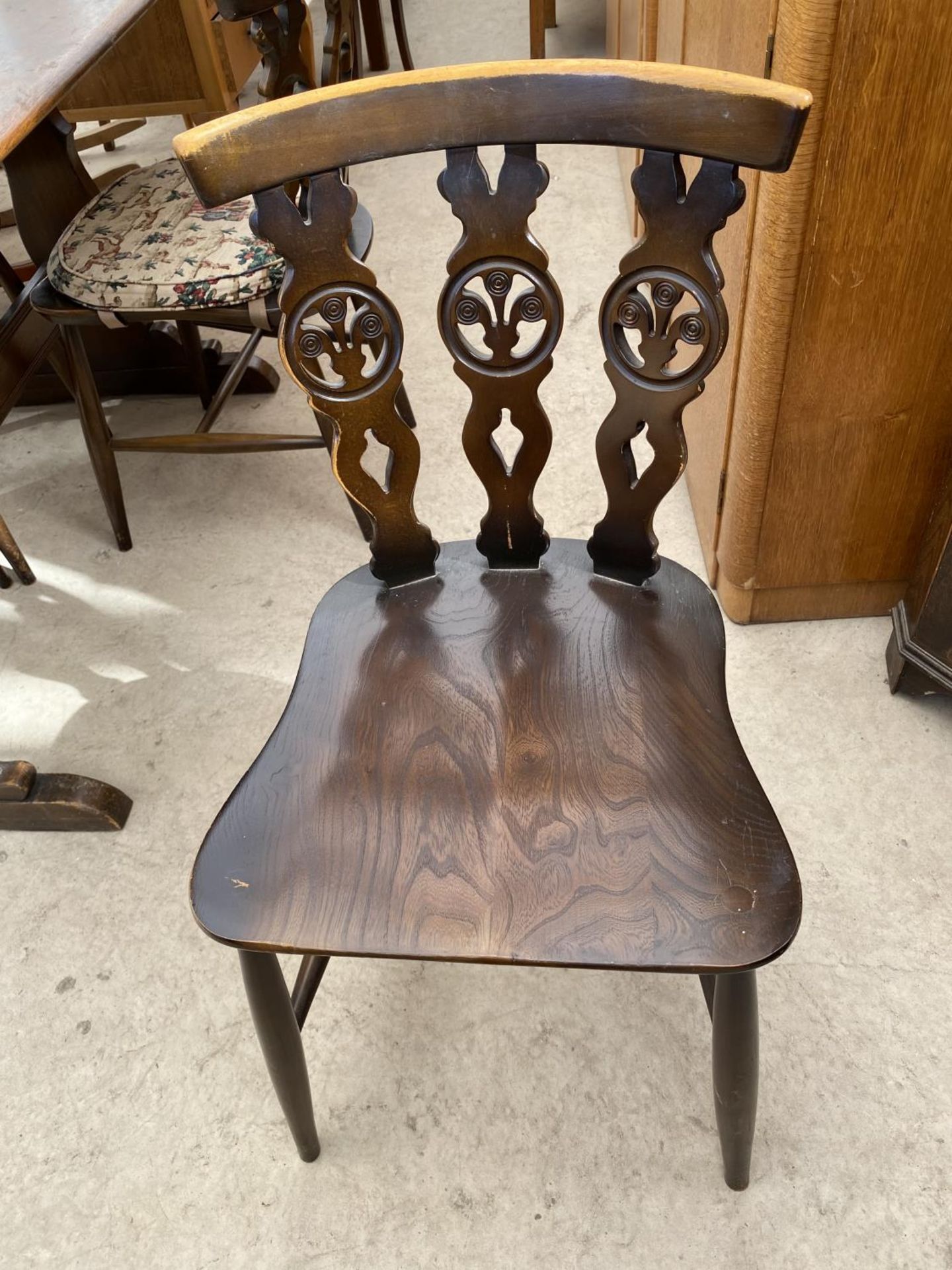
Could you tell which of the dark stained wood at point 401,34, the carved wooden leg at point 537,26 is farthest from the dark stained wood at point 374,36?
the carved wooden leg at point 537,26

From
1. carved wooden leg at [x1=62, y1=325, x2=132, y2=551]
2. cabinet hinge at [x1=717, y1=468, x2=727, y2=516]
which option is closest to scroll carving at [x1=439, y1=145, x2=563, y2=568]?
cabinet hinge at [x1=717, y1=468, x2=727, y2=516]

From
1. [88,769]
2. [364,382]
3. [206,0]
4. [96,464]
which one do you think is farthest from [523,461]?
[206,0]

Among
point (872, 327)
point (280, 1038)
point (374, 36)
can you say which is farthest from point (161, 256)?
point (374, 36)

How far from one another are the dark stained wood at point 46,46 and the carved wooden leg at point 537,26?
1.79 meters

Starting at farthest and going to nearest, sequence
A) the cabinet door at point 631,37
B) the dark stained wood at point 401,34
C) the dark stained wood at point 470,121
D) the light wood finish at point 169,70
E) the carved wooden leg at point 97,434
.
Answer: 1. the dark stained wood at point 401,34
2. the light wood finish at point 169,70
3. the cabinet door at point 631,37
4. the carved wooden leg at point 97,434
5. the dark stained wood at point 470,121

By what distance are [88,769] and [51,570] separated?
1.74 feet

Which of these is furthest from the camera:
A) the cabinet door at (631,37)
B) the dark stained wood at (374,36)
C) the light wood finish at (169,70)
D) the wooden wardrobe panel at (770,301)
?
the dark stained wood at (374,36)

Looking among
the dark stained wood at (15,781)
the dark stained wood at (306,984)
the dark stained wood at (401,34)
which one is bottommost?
the dark stained wood at (15,781)

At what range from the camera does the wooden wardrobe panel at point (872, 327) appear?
111 centimetres

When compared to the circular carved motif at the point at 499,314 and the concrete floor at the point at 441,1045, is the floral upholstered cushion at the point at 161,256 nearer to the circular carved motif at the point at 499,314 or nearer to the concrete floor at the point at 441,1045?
the concrete floor at the point at 441,1045

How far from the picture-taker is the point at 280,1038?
1006 millimetres

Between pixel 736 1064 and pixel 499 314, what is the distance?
732 millimetres

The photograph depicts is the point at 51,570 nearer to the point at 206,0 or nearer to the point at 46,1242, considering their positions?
the point at 46,1242

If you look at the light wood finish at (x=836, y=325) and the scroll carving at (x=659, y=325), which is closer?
the scroll carving at (x=659, y=325)
